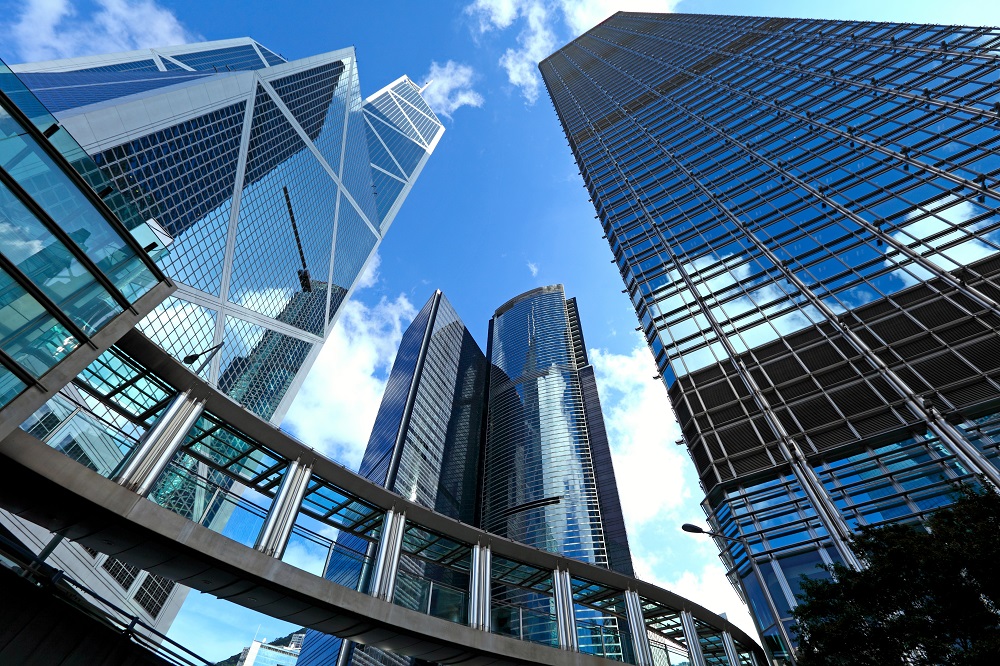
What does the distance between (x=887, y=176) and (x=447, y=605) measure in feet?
120

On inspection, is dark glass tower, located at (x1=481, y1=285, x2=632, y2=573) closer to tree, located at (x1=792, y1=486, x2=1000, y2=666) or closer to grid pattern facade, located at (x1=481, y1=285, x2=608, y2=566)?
grid pattern facade, located at (x1=481, y1=285, x2=608, y2=566)

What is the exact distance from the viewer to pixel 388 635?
1546cm

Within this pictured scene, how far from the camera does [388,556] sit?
675 inches

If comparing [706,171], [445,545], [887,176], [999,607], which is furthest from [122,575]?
[887,176]

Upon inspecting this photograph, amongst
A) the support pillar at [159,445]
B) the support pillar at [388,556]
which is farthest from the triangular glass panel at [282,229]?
the support pillar at [159,445]

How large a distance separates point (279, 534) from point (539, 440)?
101m

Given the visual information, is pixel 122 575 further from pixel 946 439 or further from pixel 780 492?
pixel 946 439

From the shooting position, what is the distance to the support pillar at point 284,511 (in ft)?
47.3

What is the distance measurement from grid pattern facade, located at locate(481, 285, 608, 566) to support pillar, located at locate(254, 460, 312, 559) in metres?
79.2

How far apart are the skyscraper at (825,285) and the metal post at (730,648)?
2338 mm

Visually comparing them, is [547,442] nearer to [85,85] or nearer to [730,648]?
[730,648]

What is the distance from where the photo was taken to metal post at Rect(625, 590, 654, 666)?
64.3 feet

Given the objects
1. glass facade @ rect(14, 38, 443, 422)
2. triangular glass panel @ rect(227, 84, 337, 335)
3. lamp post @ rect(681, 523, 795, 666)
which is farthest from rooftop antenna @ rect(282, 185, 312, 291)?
lamp post @ rect(681, 523, 795, 666)

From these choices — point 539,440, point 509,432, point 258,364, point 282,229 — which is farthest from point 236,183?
point 539,440
